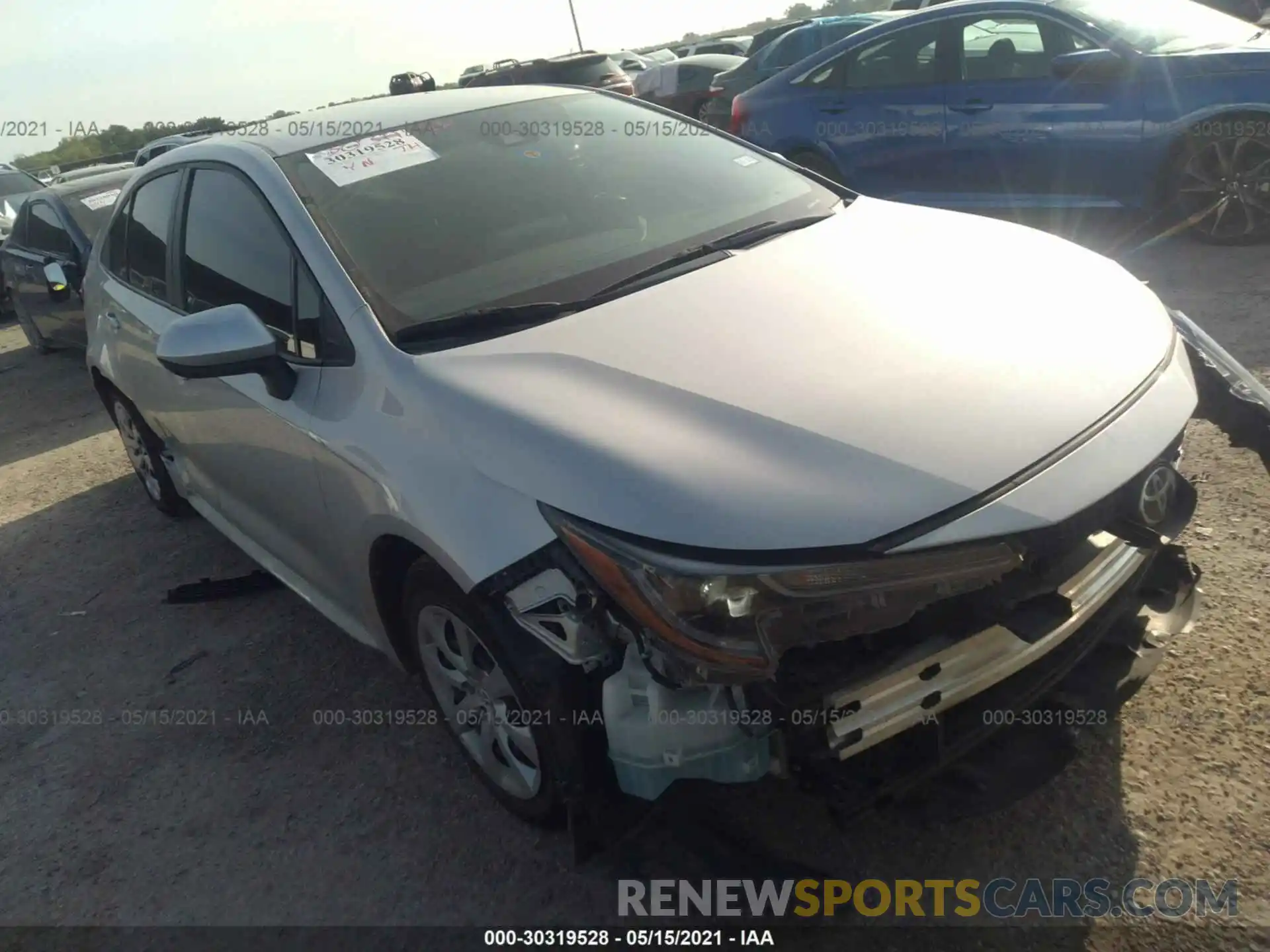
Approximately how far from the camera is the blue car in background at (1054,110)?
19.2 feet

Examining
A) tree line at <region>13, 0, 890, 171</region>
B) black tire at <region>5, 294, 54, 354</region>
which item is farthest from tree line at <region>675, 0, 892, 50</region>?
black tire at <region>5, 294, 54, 354</region>

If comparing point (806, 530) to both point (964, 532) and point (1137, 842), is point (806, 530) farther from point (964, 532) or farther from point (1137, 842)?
point (1137, 842)

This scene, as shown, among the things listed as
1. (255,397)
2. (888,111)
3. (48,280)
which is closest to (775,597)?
(255,397)

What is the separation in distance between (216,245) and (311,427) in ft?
3.38

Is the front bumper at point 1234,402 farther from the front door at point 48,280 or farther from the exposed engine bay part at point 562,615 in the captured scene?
the front door at point 48,280

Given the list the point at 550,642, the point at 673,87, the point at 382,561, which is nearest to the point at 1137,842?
the point at 550,642

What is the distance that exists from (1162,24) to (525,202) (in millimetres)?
5068

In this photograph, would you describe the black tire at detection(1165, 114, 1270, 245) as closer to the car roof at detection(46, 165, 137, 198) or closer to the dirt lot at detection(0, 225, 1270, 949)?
the dirt lot at detection(0, 225, 1270, 949)

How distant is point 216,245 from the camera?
338cm

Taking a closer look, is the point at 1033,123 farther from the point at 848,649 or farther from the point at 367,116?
the point at 848,649

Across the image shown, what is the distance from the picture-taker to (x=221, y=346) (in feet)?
8.68

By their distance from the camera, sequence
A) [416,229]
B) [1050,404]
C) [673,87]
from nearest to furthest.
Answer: [1050,404] < [416,229] < [673,87]

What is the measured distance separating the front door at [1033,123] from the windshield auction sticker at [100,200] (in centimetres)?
608

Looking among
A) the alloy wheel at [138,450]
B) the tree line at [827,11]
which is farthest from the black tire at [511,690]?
the tree line at [827,11]
